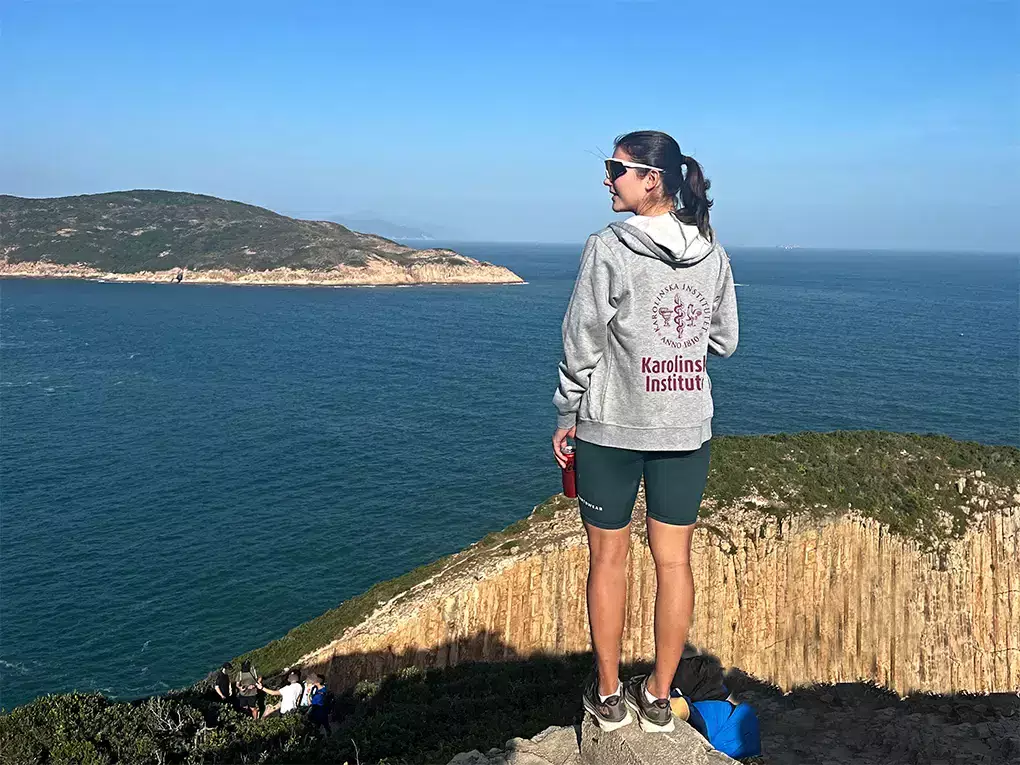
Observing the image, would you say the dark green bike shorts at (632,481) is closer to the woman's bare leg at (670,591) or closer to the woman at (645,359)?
the woman at (645,359)

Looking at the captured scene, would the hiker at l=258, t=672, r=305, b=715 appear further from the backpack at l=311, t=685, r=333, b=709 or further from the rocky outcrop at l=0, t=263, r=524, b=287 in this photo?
the rocky outcrop at l=0, t=263, r=524, b=287

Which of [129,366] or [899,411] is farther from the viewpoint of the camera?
[129,366]

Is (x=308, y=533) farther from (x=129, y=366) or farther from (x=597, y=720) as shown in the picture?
(x=129, y=366)

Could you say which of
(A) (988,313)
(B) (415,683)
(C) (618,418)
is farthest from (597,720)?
(A) (988,313)

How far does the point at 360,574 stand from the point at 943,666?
22.3 m

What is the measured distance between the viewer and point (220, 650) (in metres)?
27.2

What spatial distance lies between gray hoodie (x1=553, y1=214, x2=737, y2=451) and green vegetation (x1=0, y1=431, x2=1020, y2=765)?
4458 mm

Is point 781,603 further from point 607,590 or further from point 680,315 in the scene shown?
point 680,315

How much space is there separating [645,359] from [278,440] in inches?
1950

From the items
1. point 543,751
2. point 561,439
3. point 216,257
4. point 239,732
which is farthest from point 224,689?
point 216,257

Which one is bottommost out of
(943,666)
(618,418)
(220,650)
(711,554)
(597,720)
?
(220,650)

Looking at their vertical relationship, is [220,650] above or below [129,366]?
below

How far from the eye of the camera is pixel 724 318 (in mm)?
4910

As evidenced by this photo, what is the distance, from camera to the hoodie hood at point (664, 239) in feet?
14.5
